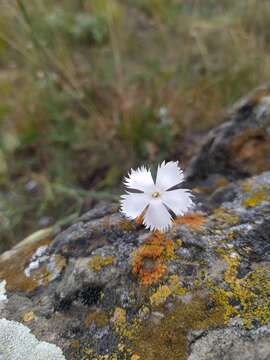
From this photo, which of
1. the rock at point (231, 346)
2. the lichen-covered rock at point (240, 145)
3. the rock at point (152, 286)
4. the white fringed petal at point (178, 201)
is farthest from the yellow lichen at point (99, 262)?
the lichen-covered rock at point (240, 145)

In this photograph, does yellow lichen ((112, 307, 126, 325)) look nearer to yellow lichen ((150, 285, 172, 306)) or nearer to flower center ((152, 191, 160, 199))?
yellow lichen ((150, 285, 172, 306))

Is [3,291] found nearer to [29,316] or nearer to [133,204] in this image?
[29,316]

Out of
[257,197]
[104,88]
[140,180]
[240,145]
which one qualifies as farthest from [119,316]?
[104,88]

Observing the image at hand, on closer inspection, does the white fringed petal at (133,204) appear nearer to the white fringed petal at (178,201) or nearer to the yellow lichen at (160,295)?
the white fringed petal at (178,201)

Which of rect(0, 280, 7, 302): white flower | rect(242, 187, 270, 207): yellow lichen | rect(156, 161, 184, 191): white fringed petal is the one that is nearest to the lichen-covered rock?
rect(242, 187, 270, 207): yellow lichen

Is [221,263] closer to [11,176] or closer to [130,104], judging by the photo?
[130,104]

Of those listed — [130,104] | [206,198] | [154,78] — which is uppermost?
[154,78]

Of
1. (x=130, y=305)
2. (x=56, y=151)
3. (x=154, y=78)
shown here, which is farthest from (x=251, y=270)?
(x=154, y=78)
